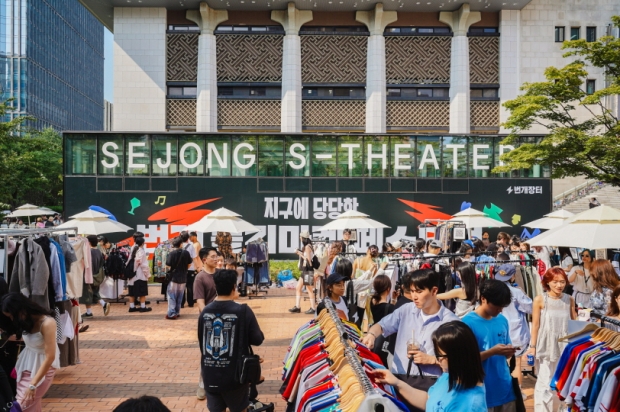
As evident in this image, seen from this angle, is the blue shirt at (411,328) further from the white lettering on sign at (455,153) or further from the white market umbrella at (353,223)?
the white lettering on sign at (455,153)

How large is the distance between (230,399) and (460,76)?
110 ft

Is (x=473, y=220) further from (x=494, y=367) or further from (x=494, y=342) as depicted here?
(x=494, y=367)

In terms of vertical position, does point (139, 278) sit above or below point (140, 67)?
below

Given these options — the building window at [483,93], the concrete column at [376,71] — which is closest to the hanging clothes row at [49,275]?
the concrete column at [376,71]

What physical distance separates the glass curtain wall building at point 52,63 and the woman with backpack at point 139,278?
72.2 meters

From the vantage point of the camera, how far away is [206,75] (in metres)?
35.7

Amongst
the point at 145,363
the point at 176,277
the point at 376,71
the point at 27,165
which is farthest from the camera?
the point at 376,71

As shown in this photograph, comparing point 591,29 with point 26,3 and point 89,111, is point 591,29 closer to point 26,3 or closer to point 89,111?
point 26,3

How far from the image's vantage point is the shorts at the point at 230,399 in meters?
5.35

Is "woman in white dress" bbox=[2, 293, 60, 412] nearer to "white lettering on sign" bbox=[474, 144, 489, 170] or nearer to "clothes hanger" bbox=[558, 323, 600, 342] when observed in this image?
"clothes hanger" bbox=[558, 323, 600, 342]

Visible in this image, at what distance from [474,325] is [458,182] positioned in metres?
22.4

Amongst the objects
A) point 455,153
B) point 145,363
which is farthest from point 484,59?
point 145,363

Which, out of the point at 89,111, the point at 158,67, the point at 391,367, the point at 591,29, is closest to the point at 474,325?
the point at 391,367

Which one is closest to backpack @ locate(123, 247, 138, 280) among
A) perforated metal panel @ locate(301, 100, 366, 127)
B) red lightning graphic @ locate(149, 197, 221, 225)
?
red lightning graphic @ locate(149, 197, 221, 225)
